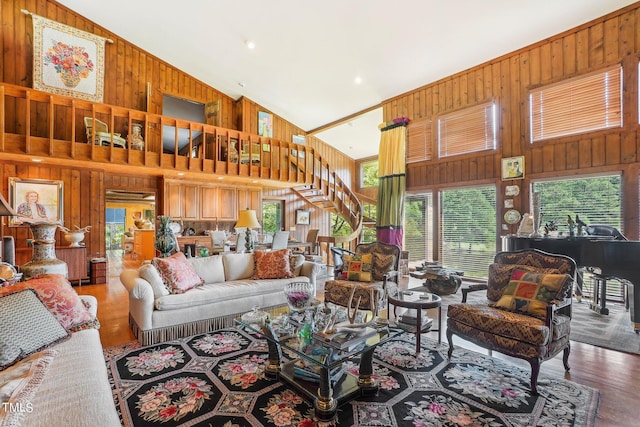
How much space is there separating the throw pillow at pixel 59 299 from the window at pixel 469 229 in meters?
5.96

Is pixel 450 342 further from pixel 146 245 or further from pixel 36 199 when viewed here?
pixel 146 245

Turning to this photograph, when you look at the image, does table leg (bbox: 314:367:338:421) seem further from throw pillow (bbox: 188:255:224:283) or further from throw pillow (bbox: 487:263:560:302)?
throw pillow (bbox: 188:255:224:283)

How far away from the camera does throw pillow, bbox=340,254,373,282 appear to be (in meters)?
3.97

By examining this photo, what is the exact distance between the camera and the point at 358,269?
4023mm

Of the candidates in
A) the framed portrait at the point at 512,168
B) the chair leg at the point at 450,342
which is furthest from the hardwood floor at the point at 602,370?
the framed portrait at the point at 512,168

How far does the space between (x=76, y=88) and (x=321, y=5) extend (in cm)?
557

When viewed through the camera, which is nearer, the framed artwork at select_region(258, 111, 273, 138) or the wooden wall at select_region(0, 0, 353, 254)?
the wooden wall at select_region(0, 0, 353, 254)

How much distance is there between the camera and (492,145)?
5.68m

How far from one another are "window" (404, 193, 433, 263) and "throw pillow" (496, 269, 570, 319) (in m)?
3.97

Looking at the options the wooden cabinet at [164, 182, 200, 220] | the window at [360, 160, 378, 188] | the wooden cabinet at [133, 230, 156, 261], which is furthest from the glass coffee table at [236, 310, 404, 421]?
the window at [360, 160, 378, 188]

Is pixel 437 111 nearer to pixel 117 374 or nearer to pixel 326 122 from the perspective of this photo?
pixel 326 122

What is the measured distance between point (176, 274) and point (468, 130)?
5725 mm

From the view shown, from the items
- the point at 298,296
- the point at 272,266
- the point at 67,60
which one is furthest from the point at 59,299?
the point at 67,60

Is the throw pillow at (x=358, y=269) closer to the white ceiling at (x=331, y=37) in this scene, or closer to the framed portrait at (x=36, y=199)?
the white ceiling at (x=331, y=37)
